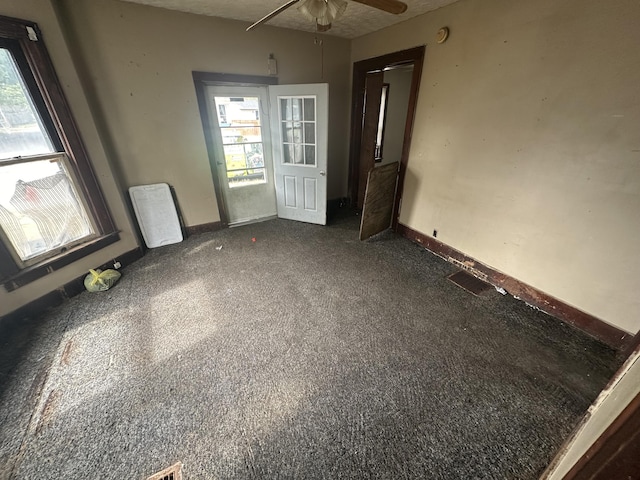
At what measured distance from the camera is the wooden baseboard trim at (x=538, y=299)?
185cm

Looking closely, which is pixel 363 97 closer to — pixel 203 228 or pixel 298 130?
pixel 298 130

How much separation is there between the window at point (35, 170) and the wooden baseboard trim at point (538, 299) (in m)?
3.71

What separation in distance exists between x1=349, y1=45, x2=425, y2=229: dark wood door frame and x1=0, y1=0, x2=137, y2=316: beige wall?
318 centimetres

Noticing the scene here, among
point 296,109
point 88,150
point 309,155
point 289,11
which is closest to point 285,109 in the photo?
point 296,109

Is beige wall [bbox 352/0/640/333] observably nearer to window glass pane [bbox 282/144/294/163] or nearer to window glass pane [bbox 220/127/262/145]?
window glass pane [bbox 282/144/294/163]

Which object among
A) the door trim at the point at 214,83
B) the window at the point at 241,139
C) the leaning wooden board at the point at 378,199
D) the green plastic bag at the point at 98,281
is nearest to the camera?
the green plastic bag at the point at 98,281

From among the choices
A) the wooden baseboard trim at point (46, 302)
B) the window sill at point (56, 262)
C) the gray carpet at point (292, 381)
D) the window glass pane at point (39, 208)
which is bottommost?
the gray carpet at point (292, 381)

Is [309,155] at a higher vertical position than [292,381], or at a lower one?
higher

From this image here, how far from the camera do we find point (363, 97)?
3779mm

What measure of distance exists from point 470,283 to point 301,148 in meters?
2.66

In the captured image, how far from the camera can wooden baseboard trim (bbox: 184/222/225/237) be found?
3453 mm

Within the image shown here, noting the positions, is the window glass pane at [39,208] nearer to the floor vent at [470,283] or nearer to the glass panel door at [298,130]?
the glass panel door at [298,130]

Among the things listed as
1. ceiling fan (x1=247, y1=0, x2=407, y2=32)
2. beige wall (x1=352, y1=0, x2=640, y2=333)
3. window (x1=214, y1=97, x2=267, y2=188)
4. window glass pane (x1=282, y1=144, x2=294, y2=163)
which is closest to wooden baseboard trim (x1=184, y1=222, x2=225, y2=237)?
window (x1=214, y1=97, x2=267, y2=188)

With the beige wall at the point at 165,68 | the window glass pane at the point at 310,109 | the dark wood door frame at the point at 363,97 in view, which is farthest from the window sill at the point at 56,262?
the dark wood door frame at the point at 363,97
